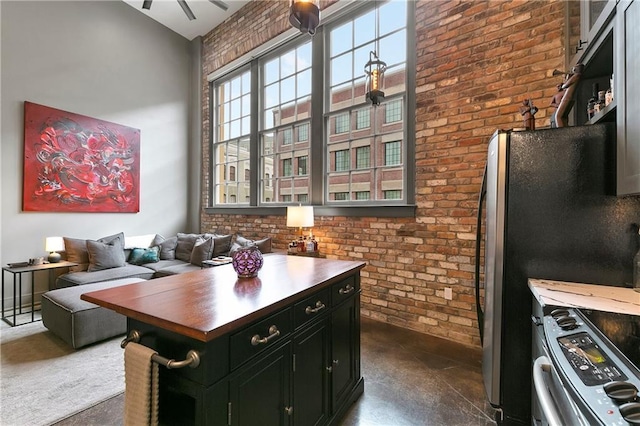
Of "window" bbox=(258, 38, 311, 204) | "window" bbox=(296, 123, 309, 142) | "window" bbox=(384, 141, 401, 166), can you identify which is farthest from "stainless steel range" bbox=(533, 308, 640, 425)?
"window" bbox=(296, 123, 309, 142)

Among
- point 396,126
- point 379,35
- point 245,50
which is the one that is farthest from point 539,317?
point 245,50

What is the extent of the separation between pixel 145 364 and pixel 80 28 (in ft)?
18.0

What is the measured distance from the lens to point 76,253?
3947 millimetres

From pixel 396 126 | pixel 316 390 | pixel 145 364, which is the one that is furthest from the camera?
pixel 396 126

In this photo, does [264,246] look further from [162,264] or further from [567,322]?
[567,322]

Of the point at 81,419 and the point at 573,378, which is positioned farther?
the point at 81,419

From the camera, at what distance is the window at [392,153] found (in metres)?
3.37

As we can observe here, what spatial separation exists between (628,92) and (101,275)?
502 centimetres

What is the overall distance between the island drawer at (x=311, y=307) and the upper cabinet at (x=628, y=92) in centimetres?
148

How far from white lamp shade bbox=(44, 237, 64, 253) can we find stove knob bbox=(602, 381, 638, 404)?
5.23 m

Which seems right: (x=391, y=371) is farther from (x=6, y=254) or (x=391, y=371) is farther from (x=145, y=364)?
(x=6, y=254)

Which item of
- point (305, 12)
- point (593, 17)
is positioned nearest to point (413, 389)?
point (305, 12)

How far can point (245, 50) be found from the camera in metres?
4.96

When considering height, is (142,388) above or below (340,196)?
below
